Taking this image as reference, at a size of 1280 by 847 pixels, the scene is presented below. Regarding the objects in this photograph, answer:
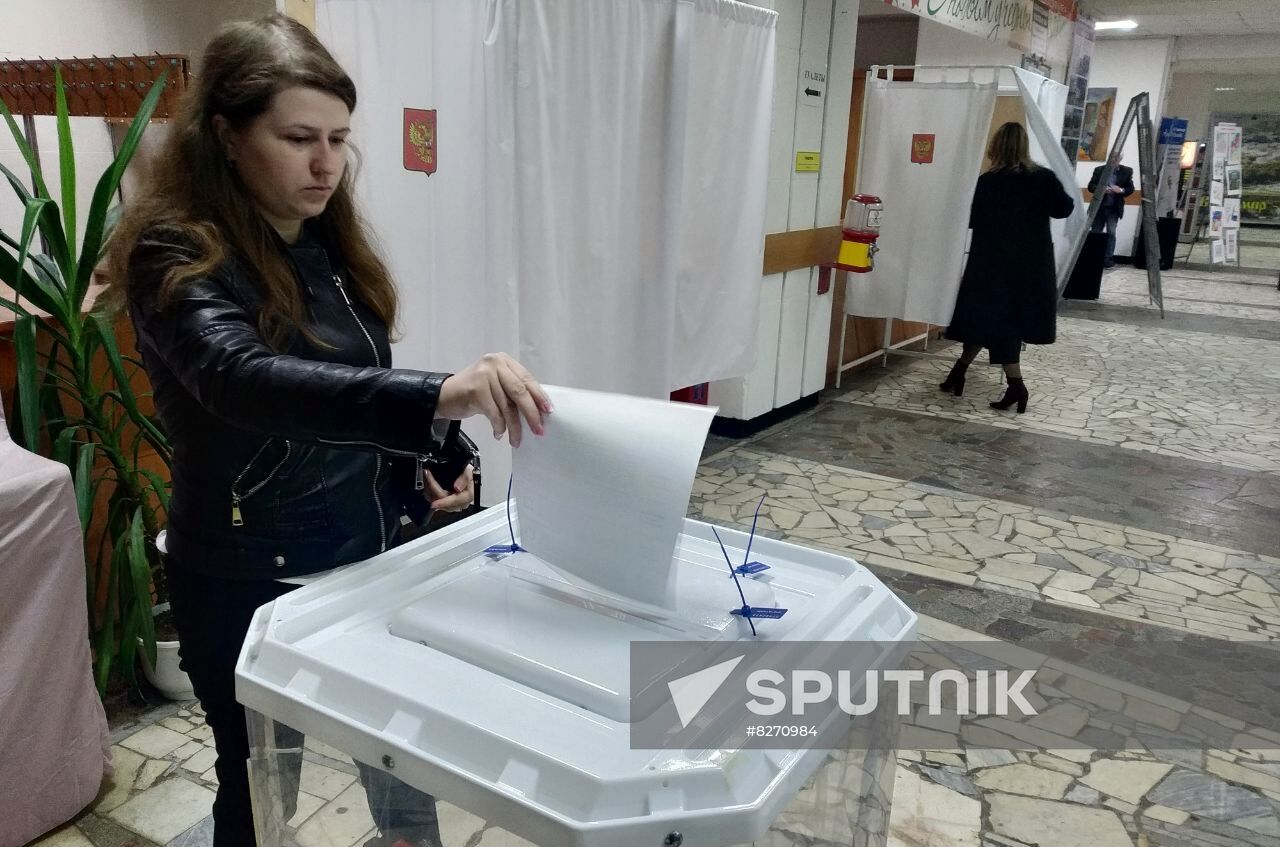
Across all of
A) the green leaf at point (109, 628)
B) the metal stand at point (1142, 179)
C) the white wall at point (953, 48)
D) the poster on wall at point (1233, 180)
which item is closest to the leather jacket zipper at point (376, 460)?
the green leaf at point (109, 628)

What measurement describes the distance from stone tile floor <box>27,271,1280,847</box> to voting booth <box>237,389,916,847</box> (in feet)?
0.36

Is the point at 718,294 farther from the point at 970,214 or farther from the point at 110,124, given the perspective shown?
the point at 970,214

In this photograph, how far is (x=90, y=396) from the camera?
6.98 feet

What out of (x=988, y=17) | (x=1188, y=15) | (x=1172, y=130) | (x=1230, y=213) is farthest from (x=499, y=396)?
(x=1172, y=130)

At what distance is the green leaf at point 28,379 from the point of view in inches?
75.7

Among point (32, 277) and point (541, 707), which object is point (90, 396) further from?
point (541, 707)

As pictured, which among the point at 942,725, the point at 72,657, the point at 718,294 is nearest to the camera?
the point at 72,657

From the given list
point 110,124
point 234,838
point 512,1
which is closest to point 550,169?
point 512,1

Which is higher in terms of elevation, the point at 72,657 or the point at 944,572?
the point at 72,657

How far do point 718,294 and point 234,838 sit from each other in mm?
2568

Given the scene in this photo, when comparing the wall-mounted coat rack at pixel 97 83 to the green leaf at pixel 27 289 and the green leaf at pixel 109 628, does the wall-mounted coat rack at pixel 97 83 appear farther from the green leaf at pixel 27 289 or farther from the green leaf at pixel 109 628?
the green leaf at pixel 109 628

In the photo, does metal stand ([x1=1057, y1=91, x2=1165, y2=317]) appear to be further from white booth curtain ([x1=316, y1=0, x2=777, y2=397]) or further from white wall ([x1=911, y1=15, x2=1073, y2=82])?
white booth curtain ([x1=316, y1=0, x2=777, y2=397])

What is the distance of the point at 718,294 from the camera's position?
11.5 ft

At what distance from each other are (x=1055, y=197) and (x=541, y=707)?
17.0ft
